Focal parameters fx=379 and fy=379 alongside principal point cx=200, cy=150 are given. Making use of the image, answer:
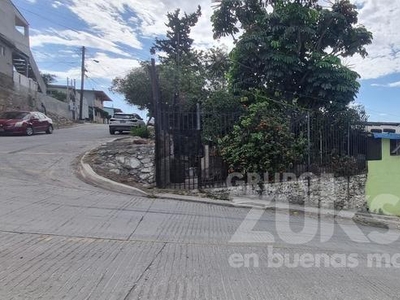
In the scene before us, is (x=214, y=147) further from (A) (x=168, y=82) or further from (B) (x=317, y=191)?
(A) (x=168, y=82)

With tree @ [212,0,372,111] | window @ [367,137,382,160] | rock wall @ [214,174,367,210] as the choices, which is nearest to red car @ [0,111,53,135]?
tree @ [212,0,372,111]

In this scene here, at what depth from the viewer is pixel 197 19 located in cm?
4453

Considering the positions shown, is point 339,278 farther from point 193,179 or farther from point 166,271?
point 193,179

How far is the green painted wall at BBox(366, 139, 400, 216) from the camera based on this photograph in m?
12.5

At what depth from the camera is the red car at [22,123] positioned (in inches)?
906

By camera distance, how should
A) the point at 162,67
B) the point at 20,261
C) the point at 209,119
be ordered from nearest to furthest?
1. the point at 20,261
2. the point at 209,119
3. the point at 162,67

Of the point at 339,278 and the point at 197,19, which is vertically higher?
the point at 197,19

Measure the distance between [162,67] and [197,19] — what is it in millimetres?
21898

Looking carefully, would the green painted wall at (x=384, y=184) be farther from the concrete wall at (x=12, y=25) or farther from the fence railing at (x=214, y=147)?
the concrete wall at (x=12, y=25)

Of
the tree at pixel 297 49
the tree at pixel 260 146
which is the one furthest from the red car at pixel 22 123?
the tree at pixel 260 146

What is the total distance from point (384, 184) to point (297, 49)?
255 inches

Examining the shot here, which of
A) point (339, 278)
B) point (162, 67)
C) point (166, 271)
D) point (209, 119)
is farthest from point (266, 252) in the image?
point (162, 67)

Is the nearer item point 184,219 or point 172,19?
point 184,219

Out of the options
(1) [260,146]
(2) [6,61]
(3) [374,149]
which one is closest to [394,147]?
(3) [374,149]
